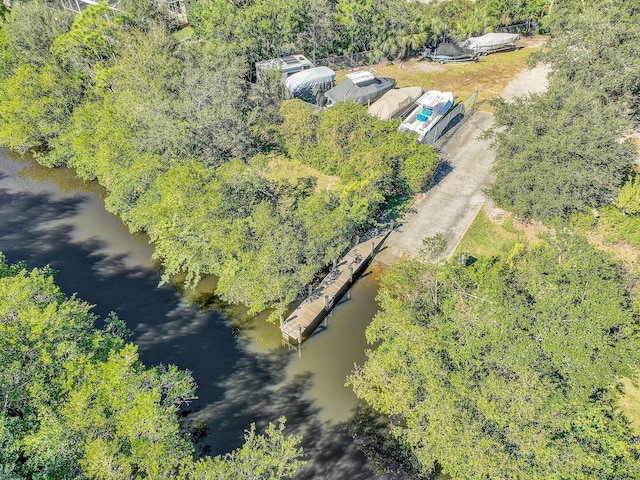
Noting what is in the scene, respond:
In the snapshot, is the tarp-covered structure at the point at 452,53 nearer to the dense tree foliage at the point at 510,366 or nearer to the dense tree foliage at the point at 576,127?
the dense tree foliage at the point at 576,127

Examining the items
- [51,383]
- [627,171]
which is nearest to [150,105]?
[51,383]

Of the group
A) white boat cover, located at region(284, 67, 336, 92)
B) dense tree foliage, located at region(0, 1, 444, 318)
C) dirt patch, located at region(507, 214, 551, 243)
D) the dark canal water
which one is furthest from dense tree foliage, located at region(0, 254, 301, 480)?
white boat cover, located at region(284, 67, 336, 92)

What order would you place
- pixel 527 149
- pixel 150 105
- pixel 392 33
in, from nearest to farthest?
pixel 527 149 < pixel 150 105 < pixel 392 33

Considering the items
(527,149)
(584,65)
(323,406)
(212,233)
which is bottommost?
(323,406)

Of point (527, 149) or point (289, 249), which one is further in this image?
point (527, 149)

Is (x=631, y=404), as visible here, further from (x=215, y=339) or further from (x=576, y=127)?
(x=215, y=339)

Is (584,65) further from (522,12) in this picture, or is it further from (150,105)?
(150,105)
